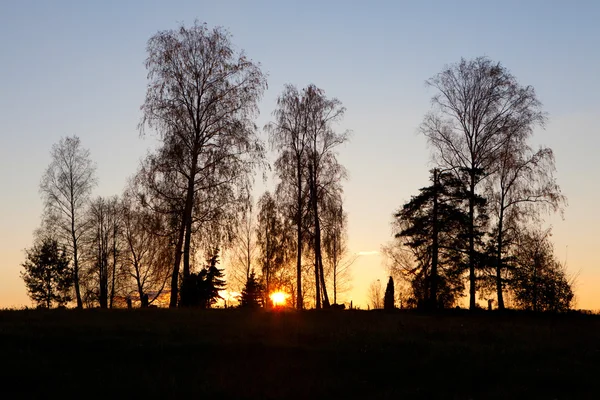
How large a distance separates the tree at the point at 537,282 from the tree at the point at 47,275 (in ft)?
122

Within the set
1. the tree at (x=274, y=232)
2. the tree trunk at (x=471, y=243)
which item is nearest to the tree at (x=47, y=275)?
the tree at (x=274, y=232)

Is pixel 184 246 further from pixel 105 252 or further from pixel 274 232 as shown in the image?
pixel 105 252

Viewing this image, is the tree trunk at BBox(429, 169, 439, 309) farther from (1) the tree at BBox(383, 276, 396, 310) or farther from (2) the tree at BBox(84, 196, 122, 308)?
(2) the tree at BBox(84, 196, 122, 308)

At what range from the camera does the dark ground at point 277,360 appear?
57.2ft

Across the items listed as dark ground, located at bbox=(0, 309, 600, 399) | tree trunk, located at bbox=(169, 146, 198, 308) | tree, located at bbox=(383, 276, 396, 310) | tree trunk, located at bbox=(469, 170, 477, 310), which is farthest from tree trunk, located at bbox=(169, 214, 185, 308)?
tree trunk, located at bbox=(469, 170, 477, 310)

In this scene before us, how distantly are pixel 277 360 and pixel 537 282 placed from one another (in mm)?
31969

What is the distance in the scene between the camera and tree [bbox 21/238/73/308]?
200 feet

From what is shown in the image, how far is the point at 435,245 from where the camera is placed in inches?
1761

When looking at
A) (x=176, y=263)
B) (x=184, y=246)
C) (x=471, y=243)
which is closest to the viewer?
(x=176, y=263)

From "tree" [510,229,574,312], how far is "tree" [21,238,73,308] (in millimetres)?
37229

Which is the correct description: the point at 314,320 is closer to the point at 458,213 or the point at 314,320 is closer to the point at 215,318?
the point at 215,318

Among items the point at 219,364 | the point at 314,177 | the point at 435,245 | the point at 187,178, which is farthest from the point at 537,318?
the point at 219,364

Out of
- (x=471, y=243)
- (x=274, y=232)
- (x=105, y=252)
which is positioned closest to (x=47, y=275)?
(x=105, y=252)

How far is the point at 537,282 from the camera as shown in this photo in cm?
4731
